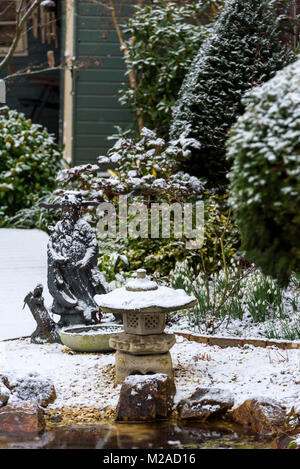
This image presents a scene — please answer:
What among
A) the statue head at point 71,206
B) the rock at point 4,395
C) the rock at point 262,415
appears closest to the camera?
the rock at point 262,415

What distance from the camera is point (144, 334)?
6219mm

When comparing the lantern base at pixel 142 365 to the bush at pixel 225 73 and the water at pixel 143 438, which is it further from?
the bush at pixel 225 73

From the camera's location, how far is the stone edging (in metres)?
6.92

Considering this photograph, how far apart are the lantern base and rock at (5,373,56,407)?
0.61 m

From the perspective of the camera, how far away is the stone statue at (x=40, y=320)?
731 centimetres

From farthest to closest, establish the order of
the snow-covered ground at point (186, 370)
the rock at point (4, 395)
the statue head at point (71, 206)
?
1. the statue head at point (71, 206)
2. the snow-covered ground at point (186, 370)
3. the rock at point (4, 395)

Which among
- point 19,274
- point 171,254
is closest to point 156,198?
point 171,254

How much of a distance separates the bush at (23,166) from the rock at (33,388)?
25.8 ft

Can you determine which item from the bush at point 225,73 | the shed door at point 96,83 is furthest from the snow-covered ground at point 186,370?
the shed door at point 96,83

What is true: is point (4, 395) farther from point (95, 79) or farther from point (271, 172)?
point (95, 79)

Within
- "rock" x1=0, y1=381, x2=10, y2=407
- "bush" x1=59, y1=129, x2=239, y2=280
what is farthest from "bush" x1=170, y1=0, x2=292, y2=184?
"rock" x1=0, y1=381, x2=10, y2=407

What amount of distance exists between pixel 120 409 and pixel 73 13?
33.2ft

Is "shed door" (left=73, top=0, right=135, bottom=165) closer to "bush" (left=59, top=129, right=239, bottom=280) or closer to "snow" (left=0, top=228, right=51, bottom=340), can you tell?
"snow" (left=0, top=228, right=51, bottom=340)

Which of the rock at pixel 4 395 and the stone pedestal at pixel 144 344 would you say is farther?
the stone pedestal at pixel 144 344
